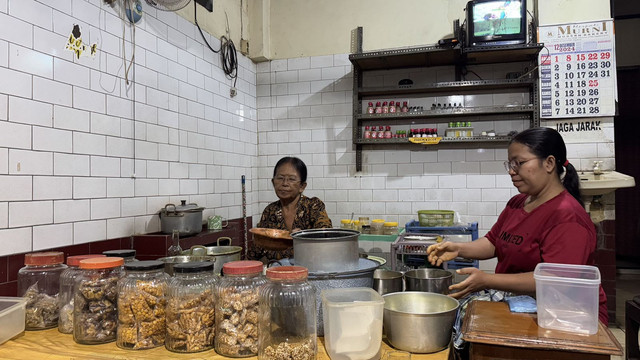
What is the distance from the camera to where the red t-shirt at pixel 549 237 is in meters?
1.82

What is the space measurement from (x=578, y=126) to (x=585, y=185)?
2.68ft

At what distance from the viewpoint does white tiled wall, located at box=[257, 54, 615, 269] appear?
465 centimetres

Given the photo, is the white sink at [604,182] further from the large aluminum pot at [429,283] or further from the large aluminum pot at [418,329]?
the large aluminum pot at [418,329]

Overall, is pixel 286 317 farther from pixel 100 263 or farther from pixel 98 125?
pixel 98 125

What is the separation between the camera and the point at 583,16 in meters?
4.42

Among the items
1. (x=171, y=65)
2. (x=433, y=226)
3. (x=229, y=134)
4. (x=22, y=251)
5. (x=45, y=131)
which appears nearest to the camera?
(x=22, y=251)

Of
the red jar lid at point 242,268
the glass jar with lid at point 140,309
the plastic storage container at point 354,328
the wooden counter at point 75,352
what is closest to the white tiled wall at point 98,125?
the wooden counter at point 75,352

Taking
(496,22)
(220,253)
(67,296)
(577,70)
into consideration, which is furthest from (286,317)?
(577,70)

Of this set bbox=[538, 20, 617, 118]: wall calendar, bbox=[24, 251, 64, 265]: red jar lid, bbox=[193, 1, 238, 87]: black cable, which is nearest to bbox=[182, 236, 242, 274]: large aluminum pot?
bbox=[24, 251, 64, 265]: red jar lid

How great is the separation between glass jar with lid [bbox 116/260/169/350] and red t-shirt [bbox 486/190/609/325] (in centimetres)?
171

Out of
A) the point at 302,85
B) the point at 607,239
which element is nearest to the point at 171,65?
the point at 302,85

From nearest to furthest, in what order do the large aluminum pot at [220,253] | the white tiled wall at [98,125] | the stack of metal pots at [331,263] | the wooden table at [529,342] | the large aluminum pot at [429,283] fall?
the wooden table at [529,342] < the stack of metal pots at [331,263] < the large aluminum pot at [429,283] < the large aluminum pot at [220,253] < the white tiled wall at [98,125]

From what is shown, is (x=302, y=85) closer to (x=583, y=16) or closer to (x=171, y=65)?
(x=171, y=65)

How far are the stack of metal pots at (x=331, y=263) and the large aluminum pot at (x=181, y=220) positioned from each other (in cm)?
190
